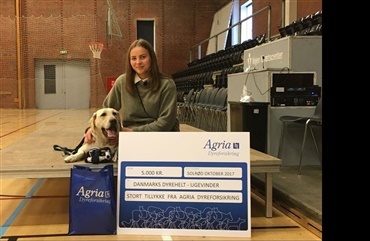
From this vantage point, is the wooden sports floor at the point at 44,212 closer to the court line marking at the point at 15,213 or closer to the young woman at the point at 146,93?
the court line marking at the point at 15,213

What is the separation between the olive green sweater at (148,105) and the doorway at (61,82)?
42.7 feet

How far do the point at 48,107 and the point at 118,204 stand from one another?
14.9 metres

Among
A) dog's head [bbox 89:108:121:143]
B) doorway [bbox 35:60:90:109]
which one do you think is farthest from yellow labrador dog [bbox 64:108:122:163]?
doorway [bbox 35:60:90:109]

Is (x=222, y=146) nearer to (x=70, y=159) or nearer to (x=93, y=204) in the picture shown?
(x=93, y=204)

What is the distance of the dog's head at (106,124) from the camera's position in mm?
3031

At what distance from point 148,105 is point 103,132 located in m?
0.46

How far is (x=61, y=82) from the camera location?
52.6 feet

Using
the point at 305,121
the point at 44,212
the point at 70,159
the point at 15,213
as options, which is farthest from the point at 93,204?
the point at 305,121

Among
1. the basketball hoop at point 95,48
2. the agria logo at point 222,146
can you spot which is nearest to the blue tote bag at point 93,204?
the agria logo at point 222,146

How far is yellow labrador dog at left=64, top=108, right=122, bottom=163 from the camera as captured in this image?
3035 millimetres
